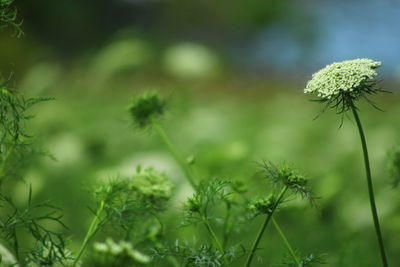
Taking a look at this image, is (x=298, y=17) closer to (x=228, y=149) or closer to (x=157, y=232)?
(x=228, y=149)

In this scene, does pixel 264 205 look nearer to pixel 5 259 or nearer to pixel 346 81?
pixel 346 81

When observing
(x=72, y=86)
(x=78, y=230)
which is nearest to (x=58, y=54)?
(x=72, y=86)

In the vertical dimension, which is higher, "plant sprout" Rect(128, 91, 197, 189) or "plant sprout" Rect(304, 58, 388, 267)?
"plant sprout" Rect(128, 91, 197, 189)

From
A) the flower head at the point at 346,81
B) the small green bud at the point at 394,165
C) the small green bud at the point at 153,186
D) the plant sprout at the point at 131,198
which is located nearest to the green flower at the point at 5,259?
the plant sprout at the point at 131,198

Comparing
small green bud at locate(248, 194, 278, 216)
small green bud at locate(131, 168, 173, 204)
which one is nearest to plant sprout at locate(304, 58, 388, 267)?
small green bud at locate(248, 194, 278, 216)

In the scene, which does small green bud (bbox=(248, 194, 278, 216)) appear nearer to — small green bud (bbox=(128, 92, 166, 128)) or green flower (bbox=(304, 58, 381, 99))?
green flower (bbox=(304, 58, 381, 99))

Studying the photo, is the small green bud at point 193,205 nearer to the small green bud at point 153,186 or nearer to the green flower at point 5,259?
the small green bud at point 153,186
